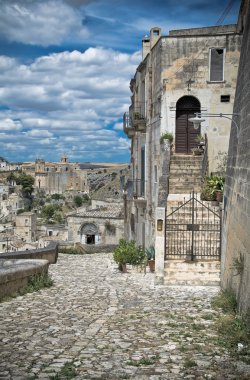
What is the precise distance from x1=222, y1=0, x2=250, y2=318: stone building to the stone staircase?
676 centimetres

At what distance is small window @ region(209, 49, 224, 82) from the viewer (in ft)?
64.2

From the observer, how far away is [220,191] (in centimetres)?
1642

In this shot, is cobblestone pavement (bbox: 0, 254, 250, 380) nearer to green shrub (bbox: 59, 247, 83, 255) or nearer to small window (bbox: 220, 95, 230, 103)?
small window (bbox: 220, 95, 230, 103)

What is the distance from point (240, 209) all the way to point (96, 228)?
1413 inches

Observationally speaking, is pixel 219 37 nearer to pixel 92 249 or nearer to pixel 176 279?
pixel 176 279

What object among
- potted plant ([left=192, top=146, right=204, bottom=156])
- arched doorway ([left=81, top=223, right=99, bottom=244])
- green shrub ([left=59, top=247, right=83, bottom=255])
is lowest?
arched doorway ([left=81, top=223, right=99, bottom=244])

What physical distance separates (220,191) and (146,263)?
3481 millimetres

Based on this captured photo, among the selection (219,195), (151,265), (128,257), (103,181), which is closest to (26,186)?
(103,181)

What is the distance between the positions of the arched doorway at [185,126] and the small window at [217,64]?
1235mm

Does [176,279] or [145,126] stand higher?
[145,126]

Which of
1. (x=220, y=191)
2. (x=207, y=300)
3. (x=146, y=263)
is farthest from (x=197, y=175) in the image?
(x=207, y=300)

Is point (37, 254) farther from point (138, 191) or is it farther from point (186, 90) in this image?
point (138, 191)

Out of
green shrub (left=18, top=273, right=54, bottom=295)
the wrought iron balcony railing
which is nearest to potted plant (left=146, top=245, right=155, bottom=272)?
green shrub (left=18, top=273, right=54, bottom=295)

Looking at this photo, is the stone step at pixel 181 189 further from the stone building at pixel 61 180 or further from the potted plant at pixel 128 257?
the stone building at pixel 61 180
